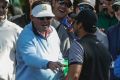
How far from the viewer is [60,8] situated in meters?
7.82

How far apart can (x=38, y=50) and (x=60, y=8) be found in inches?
79.4

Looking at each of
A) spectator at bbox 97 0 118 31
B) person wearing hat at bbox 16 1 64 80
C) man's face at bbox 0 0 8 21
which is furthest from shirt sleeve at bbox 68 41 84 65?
spectator at bbox 97 0 118 31

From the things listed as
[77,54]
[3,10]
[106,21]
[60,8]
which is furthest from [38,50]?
[106,21]

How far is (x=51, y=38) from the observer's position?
20.2 feet

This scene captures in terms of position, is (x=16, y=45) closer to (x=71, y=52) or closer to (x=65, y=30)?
(x=71, y=52)

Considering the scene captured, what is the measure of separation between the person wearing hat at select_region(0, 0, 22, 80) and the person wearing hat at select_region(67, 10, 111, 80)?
0.82 metres

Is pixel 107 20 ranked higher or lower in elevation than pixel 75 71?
lower

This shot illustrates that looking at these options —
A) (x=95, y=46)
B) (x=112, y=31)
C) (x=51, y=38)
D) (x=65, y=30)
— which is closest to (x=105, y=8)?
(x=112, y=31)

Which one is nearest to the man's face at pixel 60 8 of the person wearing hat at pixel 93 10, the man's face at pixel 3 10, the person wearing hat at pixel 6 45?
the person wearing hat at pixel 93 10

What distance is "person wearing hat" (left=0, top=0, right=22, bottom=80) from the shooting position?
5695 millimetres

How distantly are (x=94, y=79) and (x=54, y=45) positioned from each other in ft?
2.91

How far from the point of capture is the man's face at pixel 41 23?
6027 millimetres

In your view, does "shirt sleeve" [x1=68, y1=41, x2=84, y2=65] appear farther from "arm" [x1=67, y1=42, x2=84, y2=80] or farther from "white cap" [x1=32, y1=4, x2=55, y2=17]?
"white cap" [x1=32, y1=4, x2=55, y2=17]

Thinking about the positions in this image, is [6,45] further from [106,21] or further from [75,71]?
[106,21]
